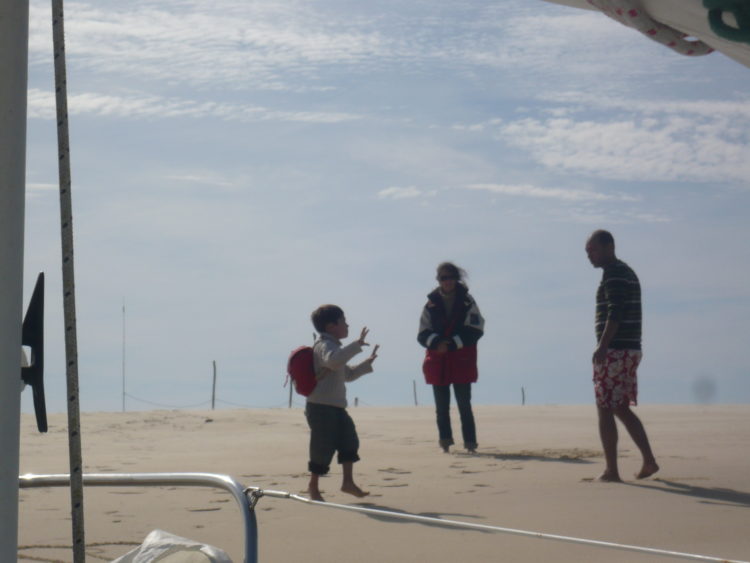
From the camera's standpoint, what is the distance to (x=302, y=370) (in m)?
6.45

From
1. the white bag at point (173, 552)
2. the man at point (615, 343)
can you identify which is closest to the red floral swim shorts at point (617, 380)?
the man at point (615, 343)

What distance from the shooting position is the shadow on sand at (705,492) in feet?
20.2

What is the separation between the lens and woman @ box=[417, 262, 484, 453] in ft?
29.8

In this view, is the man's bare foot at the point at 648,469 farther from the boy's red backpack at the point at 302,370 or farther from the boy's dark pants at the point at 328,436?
the boy's red backpack at the point at 302,370

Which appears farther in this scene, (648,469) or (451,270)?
(451,270)

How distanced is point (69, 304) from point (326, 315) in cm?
373

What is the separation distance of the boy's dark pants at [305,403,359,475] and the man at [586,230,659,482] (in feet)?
5.50

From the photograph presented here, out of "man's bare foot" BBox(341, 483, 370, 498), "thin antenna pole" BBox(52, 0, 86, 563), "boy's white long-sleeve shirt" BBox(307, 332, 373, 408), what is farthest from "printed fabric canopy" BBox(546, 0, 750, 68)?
"man's bare foot" BBox(341, 483, 370, 498)

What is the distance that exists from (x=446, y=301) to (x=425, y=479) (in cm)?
216

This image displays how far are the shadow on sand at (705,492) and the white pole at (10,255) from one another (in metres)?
4.62

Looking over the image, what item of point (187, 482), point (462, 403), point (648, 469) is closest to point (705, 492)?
point (648, 469)

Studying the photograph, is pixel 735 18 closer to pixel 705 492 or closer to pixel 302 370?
pixel 302 370

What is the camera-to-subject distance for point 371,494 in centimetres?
679

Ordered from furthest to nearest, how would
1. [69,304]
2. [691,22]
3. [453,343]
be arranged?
1. [453,343]
2. [69,304]
3. [691,22]
